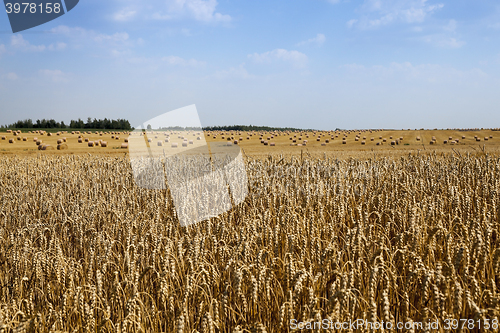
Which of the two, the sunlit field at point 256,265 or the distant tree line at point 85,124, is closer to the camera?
the sunlit field at point 256,265

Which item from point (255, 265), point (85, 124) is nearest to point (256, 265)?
point (255, 265)

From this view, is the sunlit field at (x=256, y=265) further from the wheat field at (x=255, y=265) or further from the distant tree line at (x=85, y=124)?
the distant tree line at (x=85, y=124)

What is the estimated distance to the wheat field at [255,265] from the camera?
6.43ft

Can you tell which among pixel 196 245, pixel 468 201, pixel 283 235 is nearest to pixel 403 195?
pixel 468 201

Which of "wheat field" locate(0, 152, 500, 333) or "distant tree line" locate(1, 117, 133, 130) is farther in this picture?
"distant tree line" locate(1, 117, 133, 130)

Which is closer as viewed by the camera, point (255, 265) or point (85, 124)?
point (255, 265)

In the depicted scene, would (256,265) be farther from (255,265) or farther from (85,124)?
(85,124)

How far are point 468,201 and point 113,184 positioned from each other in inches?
254

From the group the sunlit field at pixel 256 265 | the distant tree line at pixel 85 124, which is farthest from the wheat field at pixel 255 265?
the distant tree line at pixel 85 124

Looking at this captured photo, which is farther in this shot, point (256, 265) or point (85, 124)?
point (85, 124)

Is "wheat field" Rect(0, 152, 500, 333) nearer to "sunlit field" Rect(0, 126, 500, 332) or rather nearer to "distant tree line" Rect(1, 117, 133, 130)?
"sunlit field" Rect(0, 126, 500, 332)

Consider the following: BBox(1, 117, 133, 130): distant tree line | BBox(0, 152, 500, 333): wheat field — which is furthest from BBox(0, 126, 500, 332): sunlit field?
BBox(1, 117, 133, 130): distant tree line

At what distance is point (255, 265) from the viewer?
104 inches

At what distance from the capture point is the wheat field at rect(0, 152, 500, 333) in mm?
1960
